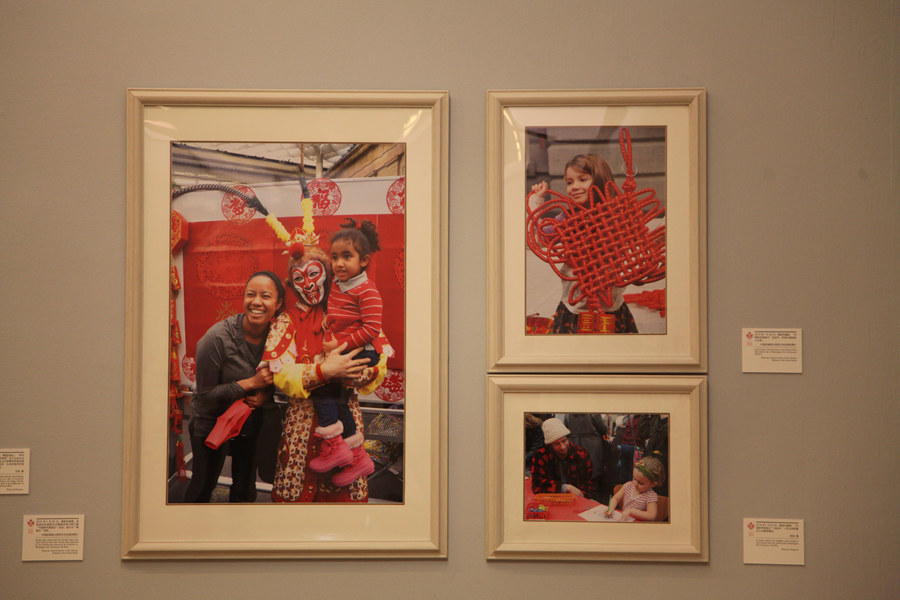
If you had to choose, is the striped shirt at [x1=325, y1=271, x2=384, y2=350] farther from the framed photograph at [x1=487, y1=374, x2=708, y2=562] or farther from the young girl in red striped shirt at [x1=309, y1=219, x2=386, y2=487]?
the framed photograph at [x1=487, y1=374, x2=708, y2=562]

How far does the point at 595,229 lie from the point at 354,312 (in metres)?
0.64

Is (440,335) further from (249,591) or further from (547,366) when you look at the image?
(249,591)

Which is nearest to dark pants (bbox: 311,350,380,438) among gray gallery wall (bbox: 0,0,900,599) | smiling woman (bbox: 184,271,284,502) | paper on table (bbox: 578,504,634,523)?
smiling woman (bbox: 184,271,284,502)

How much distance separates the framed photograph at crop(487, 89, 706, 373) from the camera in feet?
4.90

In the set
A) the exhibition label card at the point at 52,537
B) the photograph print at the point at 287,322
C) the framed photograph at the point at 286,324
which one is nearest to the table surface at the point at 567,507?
the framed photograph at the point at 286,324

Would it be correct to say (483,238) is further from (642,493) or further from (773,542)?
(773,542)

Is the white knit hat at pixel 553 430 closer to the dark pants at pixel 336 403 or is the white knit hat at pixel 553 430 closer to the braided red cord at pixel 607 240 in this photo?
the braided red cord at pixel 607 240

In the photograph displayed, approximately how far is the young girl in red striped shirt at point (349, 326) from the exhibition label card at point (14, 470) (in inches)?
28.0

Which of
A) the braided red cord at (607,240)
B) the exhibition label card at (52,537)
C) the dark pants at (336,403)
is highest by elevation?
the braided red cord at (607,240)

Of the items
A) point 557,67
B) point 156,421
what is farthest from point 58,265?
point 557,67

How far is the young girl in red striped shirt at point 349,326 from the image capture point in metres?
1.49

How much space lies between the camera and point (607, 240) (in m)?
1.50

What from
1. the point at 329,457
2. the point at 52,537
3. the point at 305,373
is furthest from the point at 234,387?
the point at 52,537

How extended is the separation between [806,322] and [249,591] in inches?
60.9
